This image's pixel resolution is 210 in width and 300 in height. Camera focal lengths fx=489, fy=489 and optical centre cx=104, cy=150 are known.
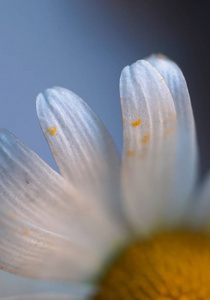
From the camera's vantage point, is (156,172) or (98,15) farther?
(98,15)

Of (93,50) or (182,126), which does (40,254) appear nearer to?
(182,126)

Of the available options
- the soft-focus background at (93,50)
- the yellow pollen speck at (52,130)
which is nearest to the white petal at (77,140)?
the yellow pollen speck at (52,130)

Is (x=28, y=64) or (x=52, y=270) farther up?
(x=28, y=64)

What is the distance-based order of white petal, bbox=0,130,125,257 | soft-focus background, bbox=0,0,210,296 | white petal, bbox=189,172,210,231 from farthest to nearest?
1. soft-focus background, bbox=0,0,210,296
2. white petal, bbox=189,172,210,231
3. white petal, bbox=0,130,125,257

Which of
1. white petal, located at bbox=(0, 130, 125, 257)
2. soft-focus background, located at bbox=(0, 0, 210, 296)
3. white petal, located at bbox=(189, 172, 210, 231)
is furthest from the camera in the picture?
soft-focus background, located at bbox=(0, 0, 210, 296)

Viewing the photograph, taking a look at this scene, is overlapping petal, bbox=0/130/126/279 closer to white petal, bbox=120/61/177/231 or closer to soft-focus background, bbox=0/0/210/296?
white petal, bbox=120/61/177/231

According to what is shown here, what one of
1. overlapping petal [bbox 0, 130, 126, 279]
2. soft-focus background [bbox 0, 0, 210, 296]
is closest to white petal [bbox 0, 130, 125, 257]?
overlapping petal [bbox 0, 130, 126, 279]

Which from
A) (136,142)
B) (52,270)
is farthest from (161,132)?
(52,270)

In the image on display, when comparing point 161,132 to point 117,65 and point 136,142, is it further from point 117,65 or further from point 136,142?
point 117,65
